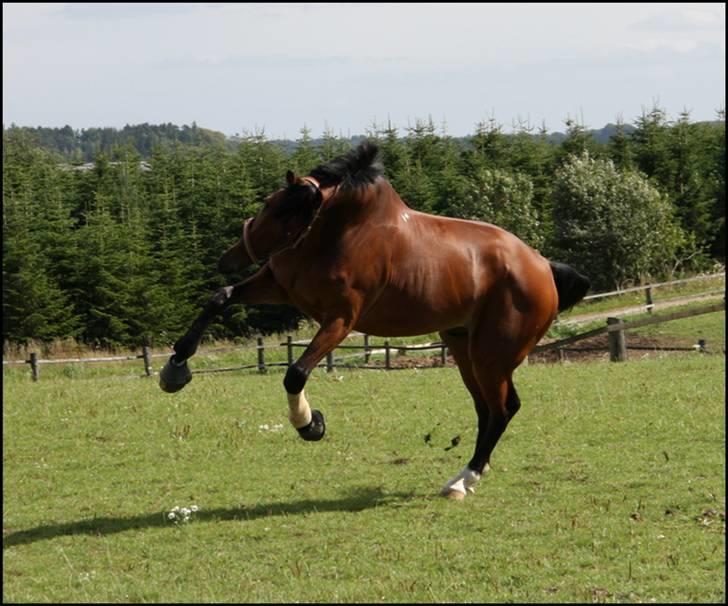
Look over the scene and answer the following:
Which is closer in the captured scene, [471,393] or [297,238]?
[297,238]

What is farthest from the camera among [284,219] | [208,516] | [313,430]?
[208,516]

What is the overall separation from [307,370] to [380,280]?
908mm

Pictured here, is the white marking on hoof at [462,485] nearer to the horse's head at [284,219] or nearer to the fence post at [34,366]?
the horse's head at [284,219]

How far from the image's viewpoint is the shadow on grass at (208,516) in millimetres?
8664

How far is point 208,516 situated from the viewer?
8.92m

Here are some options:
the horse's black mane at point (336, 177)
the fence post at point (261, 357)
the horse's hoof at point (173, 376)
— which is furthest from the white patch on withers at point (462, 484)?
the fence post at point (261, 357)

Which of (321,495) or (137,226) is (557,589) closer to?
(321,495)

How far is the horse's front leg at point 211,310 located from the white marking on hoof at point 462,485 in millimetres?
2035

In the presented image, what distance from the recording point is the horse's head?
8.19m

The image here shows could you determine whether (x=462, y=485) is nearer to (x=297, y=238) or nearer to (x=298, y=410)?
(x=298, y=410)

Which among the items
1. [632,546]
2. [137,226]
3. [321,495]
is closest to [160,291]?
[137,226]

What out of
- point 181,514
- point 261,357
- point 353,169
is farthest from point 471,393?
point 261,357

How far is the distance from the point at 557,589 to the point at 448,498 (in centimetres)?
245

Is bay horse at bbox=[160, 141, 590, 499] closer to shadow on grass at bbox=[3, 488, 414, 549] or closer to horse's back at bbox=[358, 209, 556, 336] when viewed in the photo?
horse's back at bbox=[358, 209, 556, 336]
